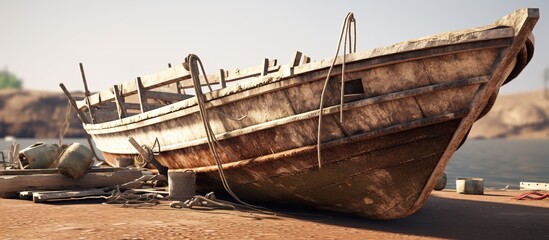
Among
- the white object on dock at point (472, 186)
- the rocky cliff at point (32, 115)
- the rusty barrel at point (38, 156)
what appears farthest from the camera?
the rocky cliff at point (32, 115)

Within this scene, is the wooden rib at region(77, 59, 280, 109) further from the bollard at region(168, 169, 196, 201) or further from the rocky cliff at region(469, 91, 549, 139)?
the rocky cliff at region(469, 91, 549, 139)

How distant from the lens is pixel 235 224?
22.6ft

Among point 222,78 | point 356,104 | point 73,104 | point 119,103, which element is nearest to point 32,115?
point 73,104

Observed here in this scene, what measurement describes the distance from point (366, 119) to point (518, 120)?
440 ft

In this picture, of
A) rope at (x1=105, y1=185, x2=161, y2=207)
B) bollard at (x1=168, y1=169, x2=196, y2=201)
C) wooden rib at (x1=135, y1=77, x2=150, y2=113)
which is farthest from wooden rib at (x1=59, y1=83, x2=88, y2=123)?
bollard at (x1=168, y1=169, x2=196, y2=201)

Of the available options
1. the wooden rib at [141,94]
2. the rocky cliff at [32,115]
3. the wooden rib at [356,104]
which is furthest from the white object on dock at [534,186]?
the rocky cliff at [32,115]

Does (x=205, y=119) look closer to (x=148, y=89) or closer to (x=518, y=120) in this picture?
(x=148, y=89)

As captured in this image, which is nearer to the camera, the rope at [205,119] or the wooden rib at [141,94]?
the rope at [205,119]

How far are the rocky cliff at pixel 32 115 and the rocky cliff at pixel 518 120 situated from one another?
10331cm

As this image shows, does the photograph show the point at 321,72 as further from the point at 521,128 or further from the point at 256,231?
the point at 521,128

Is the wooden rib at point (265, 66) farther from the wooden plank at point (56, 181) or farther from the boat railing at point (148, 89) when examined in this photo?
the wooden plank at point (56, 181)

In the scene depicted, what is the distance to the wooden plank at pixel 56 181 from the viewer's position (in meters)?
9.60

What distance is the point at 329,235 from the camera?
646 centimetres

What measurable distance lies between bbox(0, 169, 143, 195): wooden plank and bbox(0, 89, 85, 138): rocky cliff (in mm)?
105030
